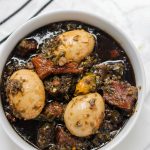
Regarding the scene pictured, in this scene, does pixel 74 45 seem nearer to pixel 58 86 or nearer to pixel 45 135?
pixel 58 86

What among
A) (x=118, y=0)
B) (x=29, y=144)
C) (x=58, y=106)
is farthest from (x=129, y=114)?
(x=118, y=0)

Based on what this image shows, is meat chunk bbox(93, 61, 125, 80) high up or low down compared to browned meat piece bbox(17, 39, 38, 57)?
down

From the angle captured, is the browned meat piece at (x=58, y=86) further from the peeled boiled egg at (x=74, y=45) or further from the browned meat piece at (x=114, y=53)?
the browned meat piece at (x=114, y=53)

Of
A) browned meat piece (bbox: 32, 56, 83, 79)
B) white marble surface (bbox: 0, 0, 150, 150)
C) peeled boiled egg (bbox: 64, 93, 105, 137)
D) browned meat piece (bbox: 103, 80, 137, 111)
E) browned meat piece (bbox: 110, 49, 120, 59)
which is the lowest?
peeled boiled egg (bbox: 64, 93, 105, 137)

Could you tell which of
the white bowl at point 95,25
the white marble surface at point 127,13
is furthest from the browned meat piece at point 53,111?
the white marble surface at point 127,13

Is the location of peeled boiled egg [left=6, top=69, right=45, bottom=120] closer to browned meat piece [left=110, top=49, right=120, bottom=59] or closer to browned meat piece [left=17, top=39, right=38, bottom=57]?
browned meat piece [left=17, top=39, right=38, bottom=57]

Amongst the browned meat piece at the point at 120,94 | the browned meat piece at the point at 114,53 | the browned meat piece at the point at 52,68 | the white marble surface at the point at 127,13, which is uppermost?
the white marble surface at the point at 127,13

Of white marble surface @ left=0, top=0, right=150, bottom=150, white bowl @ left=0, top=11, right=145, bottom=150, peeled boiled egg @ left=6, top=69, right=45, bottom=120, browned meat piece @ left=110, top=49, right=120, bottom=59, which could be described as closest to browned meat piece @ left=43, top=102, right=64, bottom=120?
peeled boiled egg @ left=6, top=69, right=45, bottom=120
